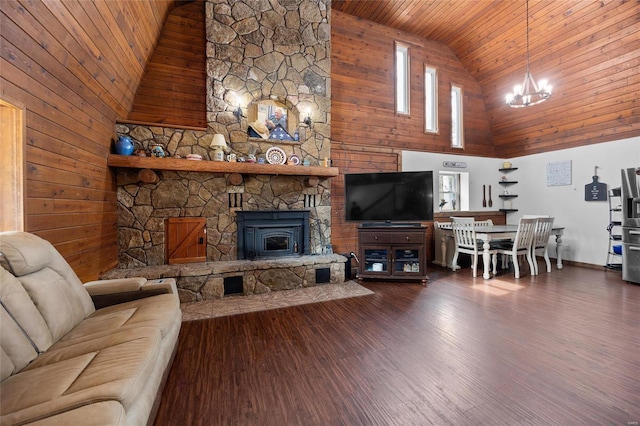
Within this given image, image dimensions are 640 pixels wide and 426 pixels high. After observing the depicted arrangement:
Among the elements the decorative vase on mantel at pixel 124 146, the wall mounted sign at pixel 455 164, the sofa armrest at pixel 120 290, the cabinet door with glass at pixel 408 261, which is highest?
the wall mounted sign at pixel 455 164

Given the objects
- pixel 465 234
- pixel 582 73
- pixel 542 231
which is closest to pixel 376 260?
pixel 465 234

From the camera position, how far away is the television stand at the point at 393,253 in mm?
4109

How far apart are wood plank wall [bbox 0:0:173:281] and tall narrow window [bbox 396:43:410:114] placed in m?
4.26

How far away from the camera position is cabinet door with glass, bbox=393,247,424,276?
4141mm

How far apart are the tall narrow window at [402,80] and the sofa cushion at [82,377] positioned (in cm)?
564

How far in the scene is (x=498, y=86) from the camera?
5816 millimetres

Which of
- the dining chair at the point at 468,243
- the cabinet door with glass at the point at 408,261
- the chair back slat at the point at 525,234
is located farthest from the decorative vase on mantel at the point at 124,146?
the chair back slat at the point at 525,234

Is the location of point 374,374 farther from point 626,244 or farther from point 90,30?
point 626,244

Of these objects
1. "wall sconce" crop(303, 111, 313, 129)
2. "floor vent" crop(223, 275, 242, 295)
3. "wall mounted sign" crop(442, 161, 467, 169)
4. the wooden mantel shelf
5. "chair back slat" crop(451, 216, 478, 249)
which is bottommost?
"floor vent" crop(223, 275, 242, 295)

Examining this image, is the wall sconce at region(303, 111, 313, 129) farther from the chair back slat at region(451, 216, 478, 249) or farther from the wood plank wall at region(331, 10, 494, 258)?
the chair back slat at region(451, 216, 478, 249)

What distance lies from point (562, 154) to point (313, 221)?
5.21 meters

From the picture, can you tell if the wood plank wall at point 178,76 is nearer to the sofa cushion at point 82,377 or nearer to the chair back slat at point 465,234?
the sofa cushion at point 82,377

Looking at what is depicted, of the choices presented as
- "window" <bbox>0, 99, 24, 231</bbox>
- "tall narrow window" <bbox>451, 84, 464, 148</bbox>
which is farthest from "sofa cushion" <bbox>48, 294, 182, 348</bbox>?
"tall narrow window" <bbox>451, 84, 464, 148</bbox>

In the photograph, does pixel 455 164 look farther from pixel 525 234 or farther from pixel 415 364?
pixel 415 364
